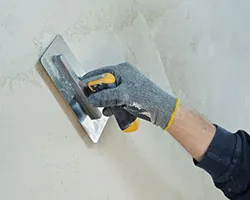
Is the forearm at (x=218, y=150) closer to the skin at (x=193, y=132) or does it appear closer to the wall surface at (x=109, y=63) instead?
the skin at (x=193, y=132)

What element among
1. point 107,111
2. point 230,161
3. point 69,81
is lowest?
point 230,161

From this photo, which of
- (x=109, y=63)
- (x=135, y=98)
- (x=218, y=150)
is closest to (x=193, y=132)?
(x=218, y=150)

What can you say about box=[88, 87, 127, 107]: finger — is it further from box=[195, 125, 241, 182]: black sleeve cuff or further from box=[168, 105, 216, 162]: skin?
box=[195, 125, 241, 182]: black sleeve cuff

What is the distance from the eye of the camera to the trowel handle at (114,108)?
87cm

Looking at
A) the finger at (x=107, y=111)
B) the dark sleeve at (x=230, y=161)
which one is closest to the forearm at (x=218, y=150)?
the dark sleeve at (x=230, y=161)

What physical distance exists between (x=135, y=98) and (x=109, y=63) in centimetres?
22

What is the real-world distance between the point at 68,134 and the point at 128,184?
0.29m

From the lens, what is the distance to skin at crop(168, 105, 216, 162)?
935mm

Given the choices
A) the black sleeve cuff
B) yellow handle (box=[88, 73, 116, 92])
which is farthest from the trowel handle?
the black sleeve cuff

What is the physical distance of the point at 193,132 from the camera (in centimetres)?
95

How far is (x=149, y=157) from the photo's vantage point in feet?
3.81

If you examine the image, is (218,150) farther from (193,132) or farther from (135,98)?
(135,98)

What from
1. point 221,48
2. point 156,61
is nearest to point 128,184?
point 156,61

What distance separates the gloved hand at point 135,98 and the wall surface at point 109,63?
8 cm
